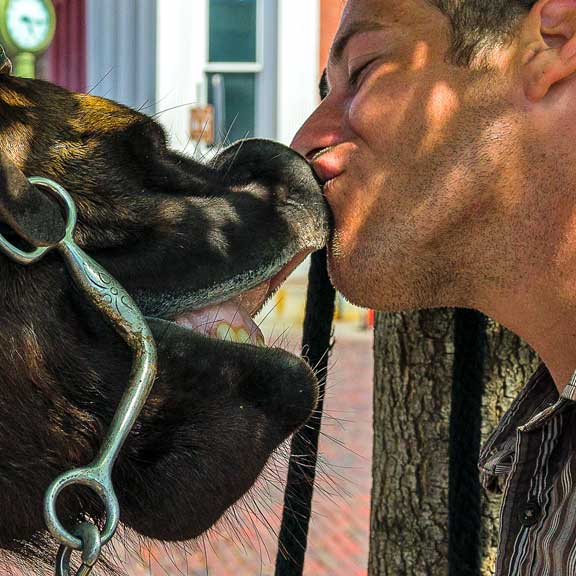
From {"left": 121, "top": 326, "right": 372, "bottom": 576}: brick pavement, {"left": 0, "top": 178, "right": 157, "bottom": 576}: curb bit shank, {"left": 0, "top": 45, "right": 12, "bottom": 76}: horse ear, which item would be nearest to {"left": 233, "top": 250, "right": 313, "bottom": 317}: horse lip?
{"left": 0, "top": 178, "right": 157, "bottom": 576}: curb bit shank

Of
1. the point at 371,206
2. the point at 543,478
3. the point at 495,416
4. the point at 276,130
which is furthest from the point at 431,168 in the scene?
the point at 276,130

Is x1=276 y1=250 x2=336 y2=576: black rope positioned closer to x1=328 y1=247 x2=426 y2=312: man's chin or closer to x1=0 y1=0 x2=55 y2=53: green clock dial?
x1=328 y1=247 x2=426 y2=312: man's chin

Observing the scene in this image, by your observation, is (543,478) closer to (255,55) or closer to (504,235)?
(504,235)

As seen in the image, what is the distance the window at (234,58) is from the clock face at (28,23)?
117 inches

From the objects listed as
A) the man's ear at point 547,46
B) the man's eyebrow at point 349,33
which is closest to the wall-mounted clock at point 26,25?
the man's eyebrow at point 349,33

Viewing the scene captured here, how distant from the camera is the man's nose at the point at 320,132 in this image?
196 centimetres

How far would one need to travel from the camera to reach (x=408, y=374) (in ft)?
7.89

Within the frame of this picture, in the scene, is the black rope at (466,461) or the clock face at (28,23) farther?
the clock face at (28,23)

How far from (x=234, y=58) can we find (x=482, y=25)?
9.91 metres

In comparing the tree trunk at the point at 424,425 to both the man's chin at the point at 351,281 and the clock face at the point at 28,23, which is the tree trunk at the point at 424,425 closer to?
the man's chin at the point at 351,281

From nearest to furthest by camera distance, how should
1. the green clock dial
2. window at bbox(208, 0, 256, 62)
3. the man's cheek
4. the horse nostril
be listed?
the horse nostril
the man's cheek
the green clock dial
window at bbox(208, 0, 256, 62)

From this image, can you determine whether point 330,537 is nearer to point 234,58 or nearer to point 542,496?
point 542,496

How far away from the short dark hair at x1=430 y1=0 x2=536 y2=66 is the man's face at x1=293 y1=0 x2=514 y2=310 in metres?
0.02

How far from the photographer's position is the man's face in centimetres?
186
